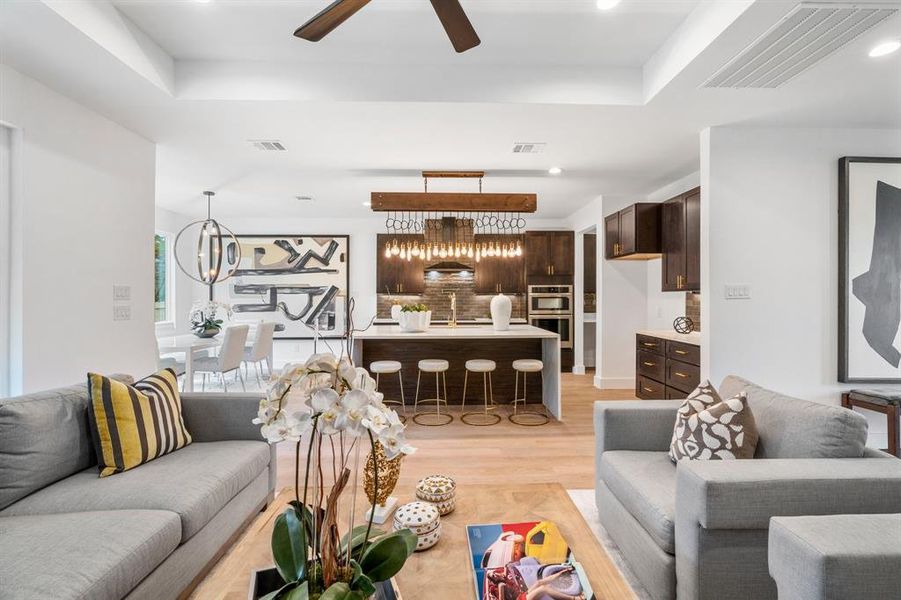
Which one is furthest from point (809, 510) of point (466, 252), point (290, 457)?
point (466, 252)

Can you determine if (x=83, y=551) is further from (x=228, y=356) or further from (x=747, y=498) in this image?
(x=228, y=356)

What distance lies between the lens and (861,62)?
97.0 inches

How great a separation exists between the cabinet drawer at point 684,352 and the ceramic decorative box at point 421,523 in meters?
3.16

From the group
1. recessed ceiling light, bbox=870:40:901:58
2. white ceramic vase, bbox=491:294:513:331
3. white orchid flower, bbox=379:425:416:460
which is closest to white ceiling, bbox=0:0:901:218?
recessed ceiling light, bbox=870:40:901:58

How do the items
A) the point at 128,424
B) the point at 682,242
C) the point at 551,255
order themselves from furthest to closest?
the point at 551,255 → the point at 682,242 → the point at 128,424

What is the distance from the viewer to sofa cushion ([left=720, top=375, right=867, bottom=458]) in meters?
1.58

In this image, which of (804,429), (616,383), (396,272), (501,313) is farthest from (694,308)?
(396,272)

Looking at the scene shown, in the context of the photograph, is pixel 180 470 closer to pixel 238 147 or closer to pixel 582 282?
pixel 238 147

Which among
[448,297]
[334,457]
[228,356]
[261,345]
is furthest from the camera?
[448,297]

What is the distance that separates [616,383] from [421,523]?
484cm

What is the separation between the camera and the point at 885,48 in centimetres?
234

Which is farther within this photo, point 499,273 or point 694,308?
point 499,273

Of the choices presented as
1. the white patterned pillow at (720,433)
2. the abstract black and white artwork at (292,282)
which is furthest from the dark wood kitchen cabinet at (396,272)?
the white patterned pillow at (720,433)

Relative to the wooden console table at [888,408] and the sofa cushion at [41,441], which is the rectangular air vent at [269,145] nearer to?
the sofa cushion at [41,441]
